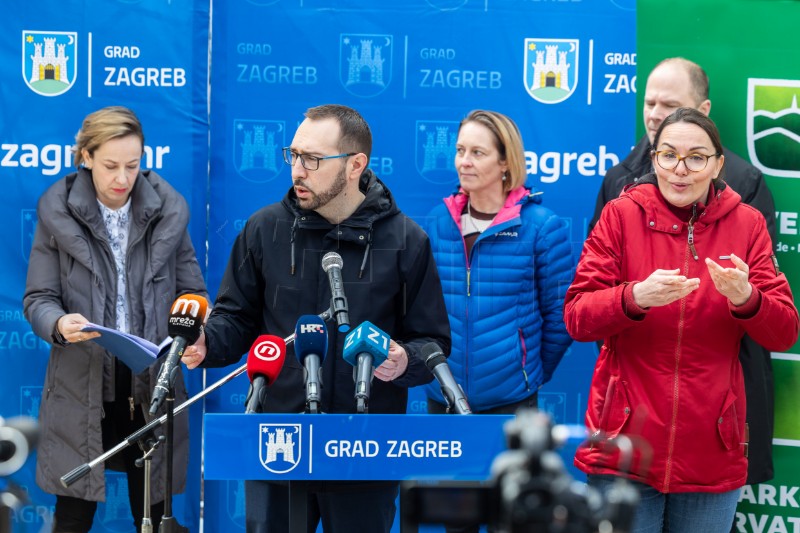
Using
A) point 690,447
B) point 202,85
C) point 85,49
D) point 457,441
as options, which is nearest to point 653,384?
point 690,447

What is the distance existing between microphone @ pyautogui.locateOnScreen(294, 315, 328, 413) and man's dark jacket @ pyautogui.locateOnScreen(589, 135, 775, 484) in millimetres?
2226

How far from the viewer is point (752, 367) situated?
4.88m

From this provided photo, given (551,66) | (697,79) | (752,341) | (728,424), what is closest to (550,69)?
(551,66)

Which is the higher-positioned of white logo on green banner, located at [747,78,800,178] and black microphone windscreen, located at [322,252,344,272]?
white logo on green banner, located at [747,78,800,178]

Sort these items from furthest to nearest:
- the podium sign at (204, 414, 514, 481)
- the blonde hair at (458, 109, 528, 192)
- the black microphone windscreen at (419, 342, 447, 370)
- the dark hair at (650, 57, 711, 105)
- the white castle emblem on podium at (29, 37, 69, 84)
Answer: the white castle emblem on podium at (29, 37, 69, 84) → the blonde hair at (458, 109, 528, 192) → the dark hair at (650, 57, 711, 105) → the black microphone windscreen at (419, 342, 447, 370) → the podium sign at (204, 414, 514, 481)

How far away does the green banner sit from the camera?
17.6ft

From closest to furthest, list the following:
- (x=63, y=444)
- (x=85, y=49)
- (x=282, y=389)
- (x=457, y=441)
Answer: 1. (x=457, y=441)
2. (x=282, y=389)
3. (x=63, y=444)
4. (x=85, y=49)

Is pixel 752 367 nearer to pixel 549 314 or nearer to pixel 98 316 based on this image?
pixel 549 314

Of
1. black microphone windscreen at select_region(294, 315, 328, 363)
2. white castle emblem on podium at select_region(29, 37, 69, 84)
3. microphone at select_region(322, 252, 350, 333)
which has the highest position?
white castle emblem on podium at select_region(29, 37, 69, 84)

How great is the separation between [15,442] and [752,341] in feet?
12.0

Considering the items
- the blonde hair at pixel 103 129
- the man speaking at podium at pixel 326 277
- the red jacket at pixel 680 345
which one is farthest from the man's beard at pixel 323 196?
the blonde hair at pixel 103 129

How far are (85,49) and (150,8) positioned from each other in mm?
371

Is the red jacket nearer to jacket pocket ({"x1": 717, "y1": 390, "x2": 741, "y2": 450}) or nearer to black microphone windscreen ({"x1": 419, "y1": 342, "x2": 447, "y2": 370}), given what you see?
jacket pocket ({"x1": 717, "y1": 390, "x2": 741, "y2": 450})

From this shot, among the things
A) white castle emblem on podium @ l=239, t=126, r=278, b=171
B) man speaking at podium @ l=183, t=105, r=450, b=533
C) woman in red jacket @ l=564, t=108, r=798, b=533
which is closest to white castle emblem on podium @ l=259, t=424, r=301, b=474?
man speaking at podium @ l=183, t=105, r=450, b=533
